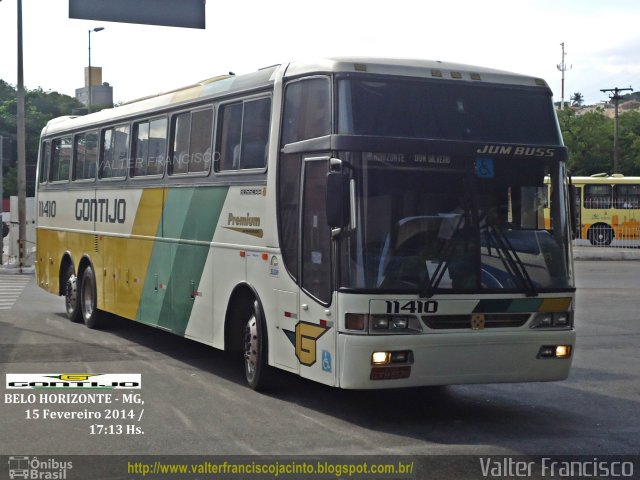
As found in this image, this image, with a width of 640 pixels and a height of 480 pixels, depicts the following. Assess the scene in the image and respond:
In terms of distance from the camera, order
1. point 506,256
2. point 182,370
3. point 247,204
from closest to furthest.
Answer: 1. point 506,256
2. point 247,204
3. point 182,370

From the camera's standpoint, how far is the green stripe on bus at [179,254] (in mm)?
12375

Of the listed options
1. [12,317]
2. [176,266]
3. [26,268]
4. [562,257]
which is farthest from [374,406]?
[26,268]

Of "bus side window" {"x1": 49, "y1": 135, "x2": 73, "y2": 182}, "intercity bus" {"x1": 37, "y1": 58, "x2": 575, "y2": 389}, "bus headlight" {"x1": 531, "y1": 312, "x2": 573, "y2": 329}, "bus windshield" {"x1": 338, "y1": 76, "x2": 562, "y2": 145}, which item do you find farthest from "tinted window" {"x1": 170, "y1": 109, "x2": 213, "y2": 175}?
"bus side window" {"x1": 49, "y1": 135, "x2": 73, "y2": 182}

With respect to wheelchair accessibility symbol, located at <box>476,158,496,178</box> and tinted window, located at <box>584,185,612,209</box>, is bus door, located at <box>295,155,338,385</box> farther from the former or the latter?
tinted window, located at <box>584,185,612,209</box>

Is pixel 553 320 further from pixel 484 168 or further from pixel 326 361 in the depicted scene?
pixel 326 361

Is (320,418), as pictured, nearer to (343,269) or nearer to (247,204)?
(343,269)

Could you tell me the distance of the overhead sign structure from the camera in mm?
17031

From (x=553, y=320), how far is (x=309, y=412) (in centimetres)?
237

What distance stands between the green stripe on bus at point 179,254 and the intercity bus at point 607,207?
3234 cm

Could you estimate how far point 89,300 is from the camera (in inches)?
671

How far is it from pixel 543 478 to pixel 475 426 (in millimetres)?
1962

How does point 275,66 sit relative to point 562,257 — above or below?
above

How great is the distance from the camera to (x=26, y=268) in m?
31.5

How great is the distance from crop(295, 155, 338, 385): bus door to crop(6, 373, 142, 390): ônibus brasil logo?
7.86 feet
